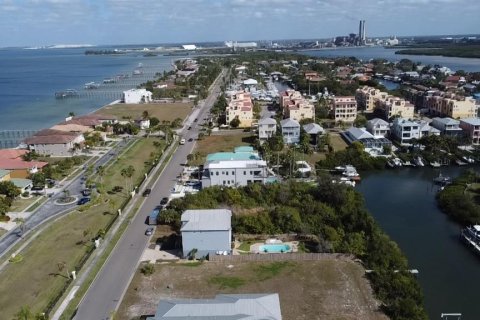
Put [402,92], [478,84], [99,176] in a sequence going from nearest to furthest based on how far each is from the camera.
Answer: [99,176] < [402,92] < [478,84]

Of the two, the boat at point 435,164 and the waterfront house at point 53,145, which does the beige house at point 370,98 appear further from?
the waterfront house at point 53,145

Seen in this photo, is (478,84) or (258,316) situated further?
(478,84)

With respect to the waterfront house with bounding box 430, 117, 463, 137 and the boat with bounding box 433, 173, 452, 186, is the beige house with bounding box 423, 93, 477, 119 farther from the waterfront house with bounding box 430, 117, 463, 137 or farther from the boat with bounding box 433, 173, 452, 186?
the boat with bounding box 433, 173, 452, 186

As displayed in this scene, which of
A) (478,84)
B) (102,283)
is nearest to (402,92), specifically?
(478,84)

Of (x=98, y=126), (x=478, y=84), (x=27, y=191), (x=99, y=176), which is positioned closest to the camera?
(x=27, y=191)

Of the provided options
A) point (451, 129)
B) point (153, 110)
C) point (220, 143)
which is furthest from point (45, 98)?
point (451, 129)

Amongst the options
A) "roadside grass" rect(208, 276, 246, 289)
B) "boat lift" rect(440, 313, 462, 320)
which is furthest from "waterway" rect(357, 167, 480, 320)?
"roadside grass" rect(208, 276, 246, 289)

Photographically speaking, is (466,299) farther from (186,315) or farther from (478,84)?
(478,84)

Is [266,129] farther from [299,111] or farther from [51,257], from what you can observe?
[51,257]
